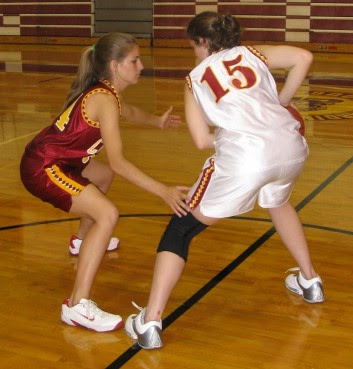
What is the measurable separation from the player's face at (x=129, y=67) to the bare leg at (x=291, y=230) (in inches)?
32.6

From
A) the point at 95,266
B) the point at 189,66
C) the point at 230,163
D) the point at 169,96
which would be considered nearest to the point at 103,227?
the point at 95,266

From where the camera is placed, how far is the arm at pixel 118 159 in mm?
2887

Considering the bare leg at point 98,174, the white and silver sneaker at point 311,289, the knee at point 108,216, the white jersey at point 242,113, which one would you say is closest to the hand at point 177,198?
the white jersey at point 242,113

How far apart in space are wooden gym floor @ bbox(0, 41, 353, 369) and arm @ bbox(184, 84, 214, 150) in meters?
0.77

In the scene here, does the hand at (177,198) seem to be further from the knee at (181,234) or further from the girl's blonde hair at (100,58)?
the girl's blonde hair at (100,58)

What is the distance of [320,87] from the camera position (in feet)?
32.7

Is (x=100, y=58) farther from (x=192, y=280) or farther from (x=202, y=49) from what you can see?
(x=192, y=280)

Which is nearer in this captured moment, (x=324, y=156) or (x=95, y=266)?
(x=95, y=266)

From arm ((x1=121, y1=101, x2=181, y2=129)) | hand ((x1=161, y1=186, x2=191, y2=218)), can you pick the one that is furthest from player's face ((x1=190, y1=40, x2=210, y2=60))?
arm ((x1=121, y1=101, x2=181, y2=129))

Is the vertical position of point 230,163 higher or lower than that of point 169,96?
higher

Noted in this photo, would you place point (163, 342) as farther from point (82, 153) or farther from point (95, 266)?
point (82, 153)

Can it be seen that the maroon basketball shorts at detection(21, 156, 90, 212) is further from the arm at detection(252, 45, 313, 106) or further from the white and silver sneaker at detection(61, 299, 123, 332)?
the arm at detection(252, 45, 313, 106)

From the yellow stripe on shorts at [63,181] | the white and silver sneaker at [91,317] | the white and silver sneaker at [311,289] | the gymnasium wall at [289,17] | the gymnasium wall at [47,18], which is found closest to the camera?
the white and silver sneaker at [91,317]

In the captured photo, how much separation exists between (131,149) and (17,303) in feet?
10.3
